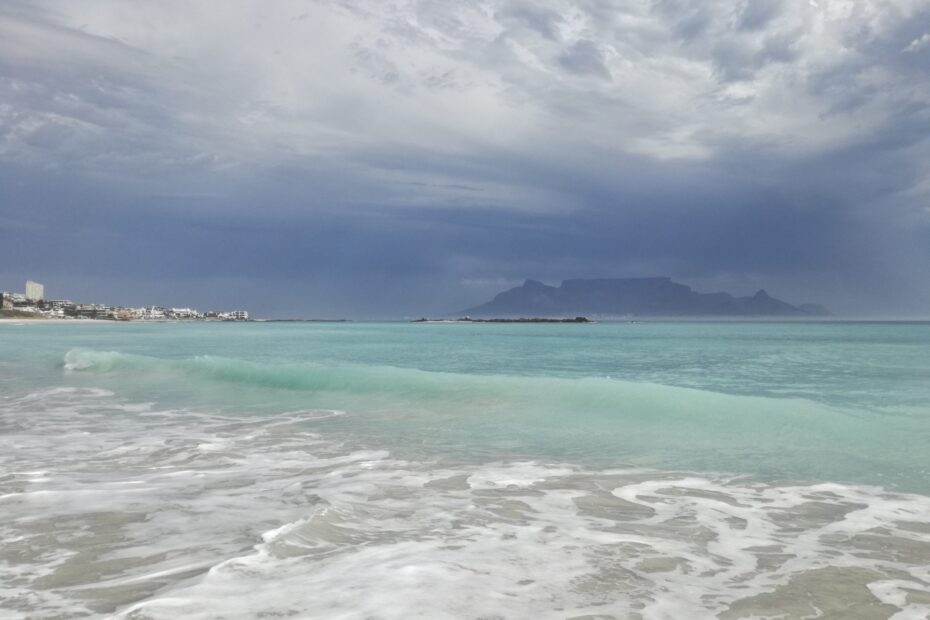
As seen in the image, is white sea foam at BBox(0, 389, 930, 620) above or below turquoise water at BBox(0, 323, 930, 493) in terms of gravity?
above

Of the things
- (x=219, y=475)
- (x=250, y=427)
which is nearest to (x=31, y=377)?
(x=250, y=427)

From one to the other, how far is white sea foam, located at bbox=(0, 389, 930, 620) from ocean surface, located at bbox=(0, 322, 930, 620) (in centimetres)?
3

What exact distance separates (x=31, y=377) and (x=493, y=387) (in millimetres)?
16483

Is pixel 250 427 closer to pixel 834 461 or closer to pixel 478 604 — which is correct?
pixel 478 604

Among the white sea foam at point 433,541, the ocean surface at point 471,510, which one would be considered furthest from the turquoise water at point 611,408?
the white sea foam at point 433,541

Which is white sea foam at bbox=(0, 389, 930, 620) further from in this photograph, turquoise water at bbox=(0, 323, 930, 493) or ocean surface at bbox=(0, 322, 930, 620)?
turquoise water at bbox=(0, 323, 930, 493)

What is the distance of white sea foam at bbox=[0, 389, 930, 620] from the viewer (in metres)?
3.96

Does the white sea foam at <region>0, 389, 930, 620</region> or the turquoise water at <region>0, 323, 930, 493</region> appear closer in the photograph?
the white sea foam at <region>0, 389, 930, 620</region>

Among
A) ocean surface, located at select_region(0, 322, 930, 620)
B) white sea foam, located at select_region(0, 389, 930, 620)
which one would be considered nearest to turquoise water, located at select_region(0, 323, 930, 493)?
ocean surface, located at select_region(0, 322, 930, 620)

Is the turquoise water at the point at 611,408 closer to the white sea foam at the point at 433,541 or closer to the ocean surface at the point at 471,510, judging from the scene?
the ocean surface at the point at 471,510

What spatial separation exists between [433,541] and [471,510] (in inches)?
40.1

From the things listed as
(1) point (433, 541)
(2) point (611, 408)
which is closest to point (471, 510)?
(1) point (433, 541)

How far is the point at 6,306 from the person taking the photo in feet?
600

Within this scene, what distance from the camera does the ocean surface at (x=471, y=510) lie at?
4.04 meters
